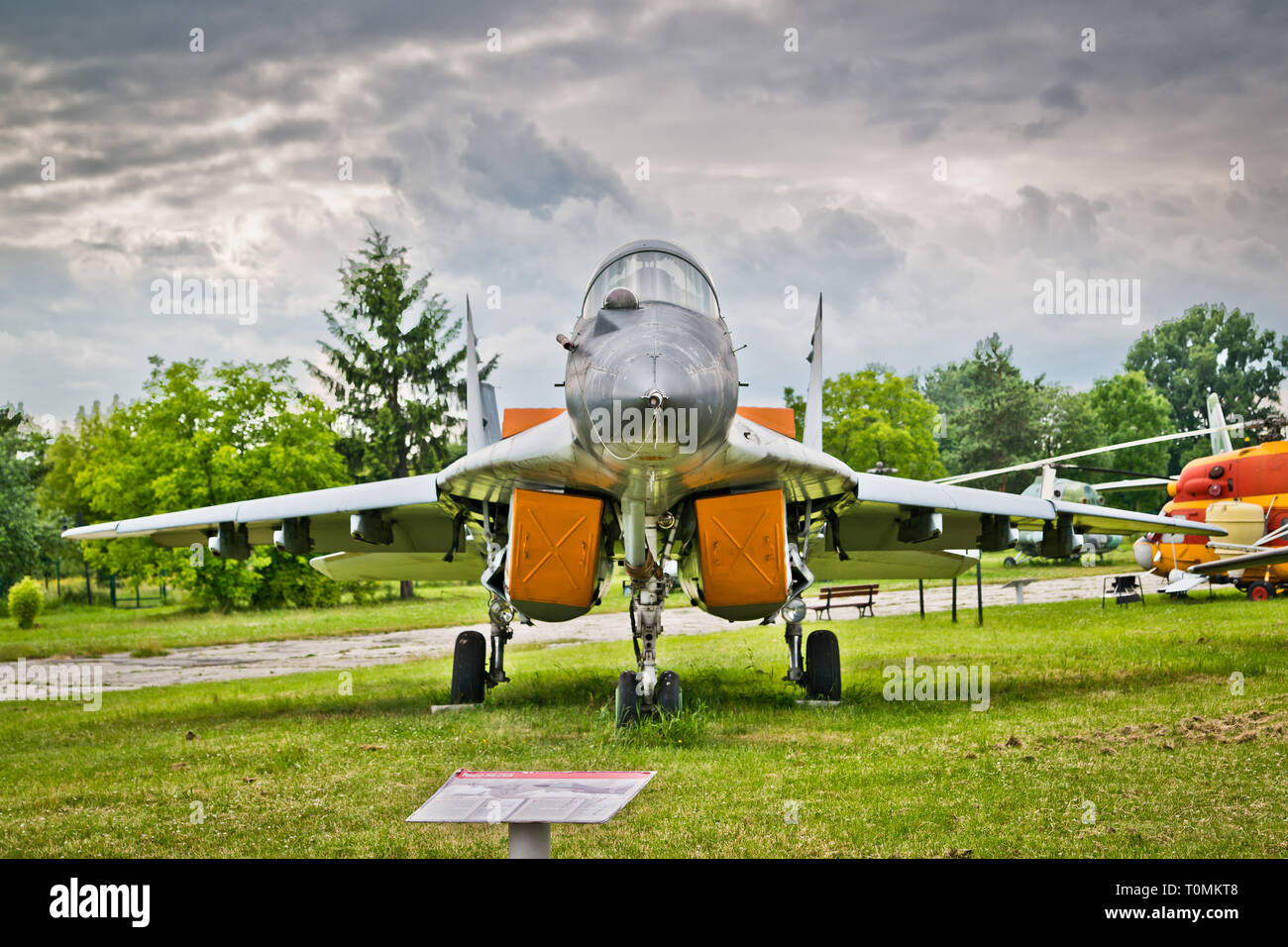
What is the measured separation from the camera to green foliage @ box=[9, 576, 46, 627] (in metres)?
28.1

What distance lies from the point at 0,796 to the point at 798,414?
153 feet

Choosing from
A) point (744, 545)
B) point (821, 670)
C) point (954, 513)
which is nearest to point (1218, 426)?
point (954, 513)

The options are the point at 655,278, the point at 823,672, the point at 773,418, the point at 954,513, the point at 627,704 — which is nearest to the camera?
the point at 655,278

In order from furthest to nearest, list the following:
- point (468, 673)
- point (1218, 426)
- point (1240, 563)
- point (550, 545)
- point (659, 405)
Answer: point (1218, 426)
point (468, 673)
point (550, 545)
point (1240, 563)
point (659, 405)

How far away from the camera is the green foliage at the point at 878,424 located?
155ft

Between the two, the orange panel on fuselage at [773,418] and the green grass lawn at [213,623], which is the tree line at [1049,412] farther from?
the orange panel on fuselage at [773,418]

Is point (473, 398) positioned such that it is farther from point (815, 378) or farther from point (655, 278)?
point (655, 278)

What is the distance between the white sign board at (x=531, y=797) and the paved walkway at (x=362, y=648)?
27.2 ft

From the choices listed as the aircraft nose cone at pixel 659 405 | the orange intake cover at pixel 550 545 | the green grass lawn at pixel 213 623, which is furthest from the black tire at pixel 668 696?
the green grass lawn at pixel 213 623

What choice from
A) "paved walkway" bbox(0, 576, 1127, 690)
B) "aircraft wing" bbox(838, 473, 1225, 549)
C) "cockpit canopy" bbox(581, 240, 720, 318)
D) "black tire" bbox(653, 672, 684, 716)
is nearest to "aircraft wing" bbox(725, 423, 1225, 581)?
"aircraft wing" bbox(838, 473, 1225, 549)

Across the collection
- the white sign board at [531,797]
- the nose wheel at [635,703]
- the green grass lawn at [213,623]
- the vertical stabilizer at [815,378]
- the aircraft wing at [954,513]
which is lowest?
the green grass lawn at [213,623]

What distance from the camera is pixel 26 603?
28141mm

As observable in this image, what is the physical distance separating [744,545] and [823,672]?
293 cm
